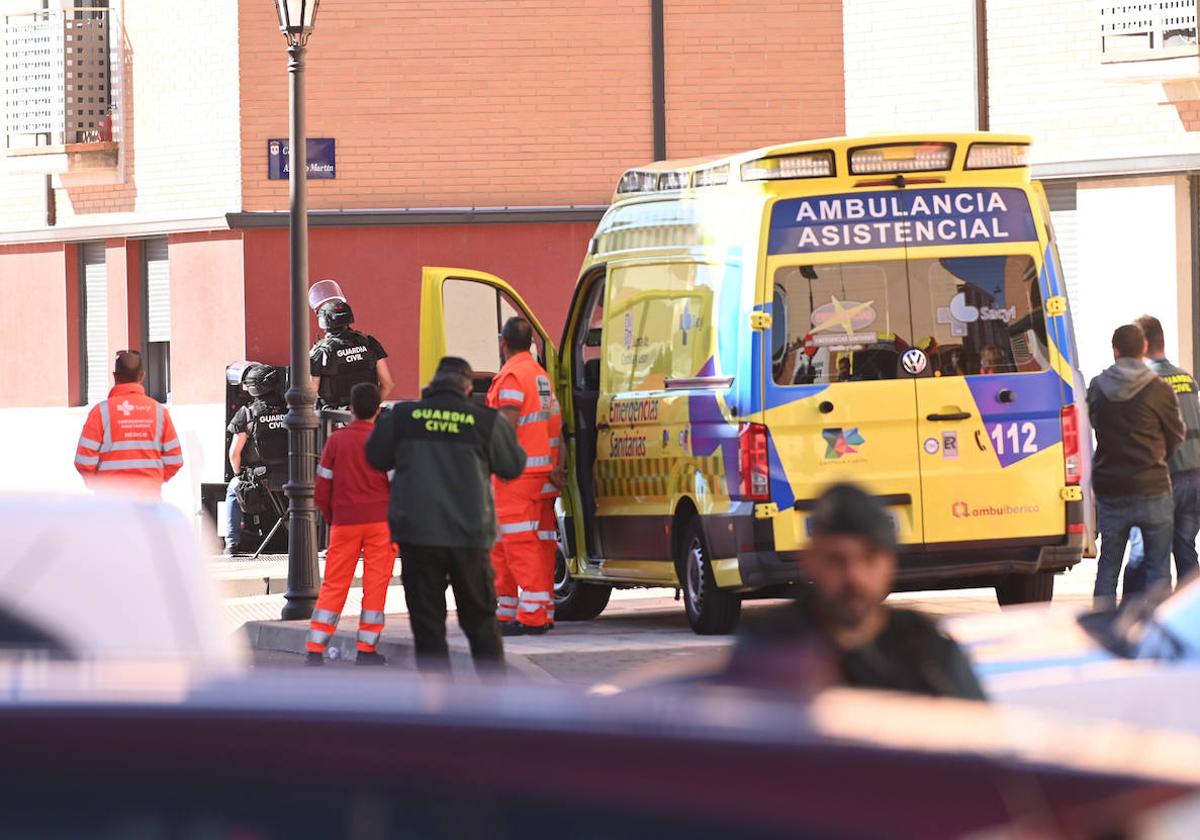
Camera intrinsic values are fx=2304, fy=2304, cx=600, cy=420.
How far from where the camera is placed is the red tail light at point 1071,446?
41.7ft

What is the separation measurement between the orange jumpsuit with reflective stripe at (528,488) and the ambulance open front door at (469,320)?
345 millimetres

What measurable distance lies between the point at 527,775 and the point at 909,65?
2148 cm

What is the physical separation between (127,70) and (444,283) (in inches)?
484

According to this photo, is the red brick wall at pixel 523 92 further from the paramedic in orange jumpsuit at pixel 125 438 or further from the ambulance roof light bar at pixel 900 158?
the ambulance roof light bar at pixel 900 158

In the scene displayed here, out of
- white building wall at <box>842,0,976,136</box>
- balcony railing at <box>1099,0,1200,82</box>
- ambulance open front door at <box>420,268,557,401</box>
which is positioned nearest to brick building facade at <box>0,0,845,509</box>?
white building wall at <box>842,0,976,136</box>

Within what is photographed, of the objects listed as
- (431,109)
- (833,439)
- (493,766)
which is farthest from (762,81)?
(493,766)

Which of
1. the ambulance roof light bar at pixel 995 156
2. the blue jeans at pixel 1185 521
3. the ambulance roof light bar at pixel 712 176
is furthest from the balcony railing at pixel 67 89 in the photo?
the blue jeans at pixel 1185 521

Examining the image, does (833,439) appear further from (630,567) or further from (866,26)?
(866,26)

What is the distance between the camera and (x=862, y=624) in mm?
4762

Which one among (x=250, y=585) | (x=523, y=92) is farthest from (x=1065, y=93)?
(x=250, y=585)

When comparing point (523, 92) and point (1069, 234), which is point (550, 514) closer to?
point (1069, 234)

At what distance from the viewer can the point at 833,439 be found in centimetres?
1245

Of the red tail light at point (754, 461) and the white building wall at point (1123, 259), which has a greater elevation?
the white building wall at point (1123, 259)

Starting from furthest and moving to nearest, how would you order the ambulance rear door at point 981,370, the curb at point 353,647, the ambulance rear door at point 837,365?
the ambulance rear door at point 981,370, the ambulance rear door at point 837,365, the curb at point 353,647
